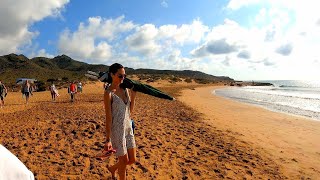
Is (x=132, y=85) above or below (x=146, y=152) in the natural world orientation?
above

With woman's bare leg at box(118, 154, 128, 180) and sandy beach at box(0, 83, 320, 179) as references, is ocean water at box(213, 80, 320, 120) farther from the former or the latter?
woman's bare leg at box(118, 154, 128, 180)

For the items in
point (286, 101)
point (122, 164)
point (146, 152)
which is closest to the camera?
point (122, 164)

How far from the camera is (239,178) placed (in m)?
6.41

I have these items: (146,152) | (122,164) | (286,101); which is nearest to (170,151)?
(146,152)

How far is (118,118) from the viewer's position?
4.47 metres

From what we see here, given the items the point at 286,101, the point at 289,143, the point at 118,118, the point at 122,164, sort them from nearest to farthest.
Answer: the point at 118,118 → the point at 122,164 → the point at 289,143 → the point at 286,101

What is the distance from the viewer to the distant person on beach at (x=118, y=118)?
4363 millimetres

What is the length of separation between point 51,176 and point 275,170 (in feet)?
16.7

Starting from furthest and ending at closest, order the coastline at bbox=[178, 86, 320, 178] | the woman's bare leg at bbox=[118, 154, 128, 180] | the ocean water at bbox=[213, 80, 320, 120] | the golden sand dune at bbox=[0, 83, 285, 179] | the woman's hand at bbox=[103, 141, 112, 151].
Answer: the ocean water at bbox=[213, 80, 320, 120], the coastline at bbox=[178, 86, 320, 178], the golden sand dune at bbox=[0, 83, 285, 179], the woman's bare leg at bbox=[118, 154, 128, 180], the woman's hand at bbox=[103, 141, 112, 151]

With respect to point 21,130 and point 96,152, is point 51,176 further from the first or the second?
point 21,130

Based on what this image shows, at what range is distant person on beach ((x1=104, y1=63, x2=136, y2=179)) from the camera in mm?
4363

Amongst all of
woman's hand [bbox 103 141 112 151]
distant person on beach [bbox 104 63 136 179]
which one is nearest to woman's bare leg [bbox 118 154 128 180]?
distant person on beach [bbox 104 63 136 179]

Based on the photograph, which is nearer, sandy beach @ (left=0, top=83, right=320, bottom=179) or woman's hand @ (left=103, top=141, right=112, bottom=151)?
woman's hand @ (left=103, top=141, right=112, bottom=151)

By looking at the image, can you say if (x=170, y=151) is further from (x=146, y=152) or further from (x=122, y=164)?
(x=122, y=164)
